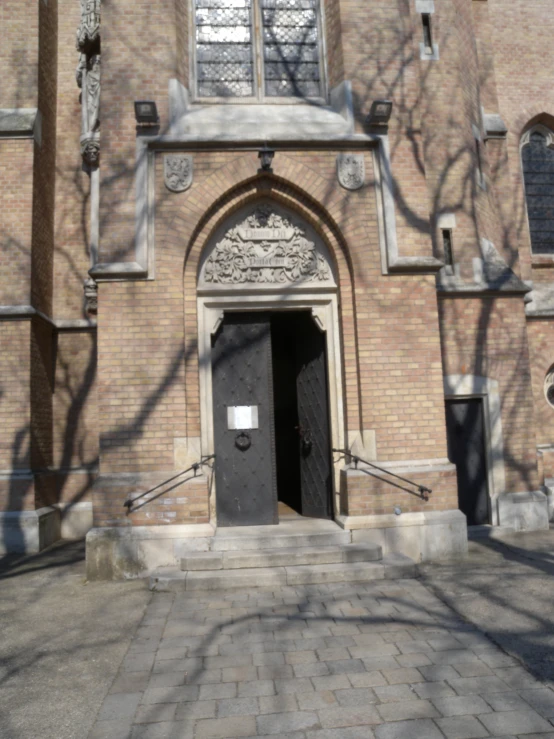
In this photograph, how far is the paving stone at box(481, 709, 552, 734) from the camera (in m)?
3.31

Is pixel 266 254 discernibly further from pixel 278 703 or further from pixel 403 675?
pixel 278 703

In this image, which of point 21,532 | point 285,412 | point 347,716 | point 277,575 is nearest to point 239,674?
point 347,716

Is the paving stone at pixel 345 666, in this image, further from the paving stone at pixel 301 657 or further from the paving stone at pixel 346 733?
the paving stone at pixel 346 733

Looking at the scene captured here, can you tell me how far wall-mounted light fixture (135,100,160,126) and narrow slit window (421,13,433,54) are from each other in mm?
5356

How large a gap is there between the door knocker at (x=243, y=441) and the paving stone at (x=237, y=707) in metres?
4.18

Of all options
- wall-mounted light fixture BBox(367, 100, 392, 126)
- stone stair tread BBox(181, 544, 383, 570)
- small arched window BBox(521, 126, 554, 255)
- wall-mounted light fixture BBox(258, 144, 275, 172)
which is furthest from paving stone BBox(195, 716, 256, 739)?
small arched window BBox(521, 126, 554, 255)

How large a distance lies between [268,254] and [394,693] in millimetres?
5559

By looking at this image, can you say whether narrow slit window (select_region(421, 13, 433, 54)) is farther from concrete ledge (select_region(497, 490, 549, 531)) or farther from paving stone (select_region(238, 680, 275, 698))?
paving stone (select_region(238, 680, 275, 698))

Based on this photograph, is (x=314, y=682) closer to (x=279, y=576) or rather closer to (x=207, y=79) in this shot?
(x=279, y=576)

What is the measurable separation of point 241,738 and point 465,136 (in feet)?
31.0

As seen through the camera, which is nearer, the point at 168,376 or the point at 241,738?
the point at 241,738

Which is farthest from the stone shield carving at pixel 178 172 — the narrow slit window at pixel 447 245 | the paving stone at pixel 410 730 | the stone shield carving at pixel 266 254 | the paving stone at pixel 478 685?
the paving stone at pixel 410 730

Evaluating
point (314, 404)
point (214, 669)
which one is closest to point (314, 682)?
point (214, 669)

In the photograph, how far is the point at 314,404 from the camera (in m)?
8.38
